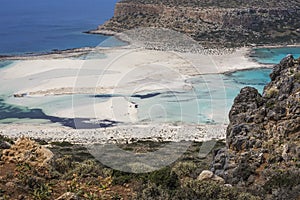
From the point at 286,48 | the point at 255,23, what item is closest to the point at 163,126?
the point at 286,48

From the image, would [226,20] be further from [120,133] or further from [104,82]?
[120,133]

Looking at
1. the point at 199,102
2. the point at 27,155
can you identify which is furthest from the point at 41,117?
the point at 27,155

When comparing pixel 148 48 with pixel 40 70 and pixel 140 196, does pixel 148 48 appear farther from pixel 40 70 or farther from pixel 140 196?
pixel 140 196

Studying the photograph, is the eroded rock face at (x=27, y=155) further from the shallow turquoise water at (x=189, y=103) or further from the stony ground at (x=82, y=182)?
the shallow turquoise water at (x=189, y=103)

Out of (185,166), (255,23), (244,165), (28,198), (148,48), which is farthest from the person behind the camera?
(255,23)

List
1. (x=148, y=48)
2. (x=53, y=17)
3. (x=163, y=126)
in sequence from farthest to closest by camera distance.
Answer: (x=53, y=17)
(x=148, y=48)
(x=163, y=126)

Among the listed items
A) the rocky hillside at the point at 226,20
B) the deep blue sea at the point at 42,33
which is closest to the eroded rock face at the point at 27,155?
the deep blue sea at the point at 42,33

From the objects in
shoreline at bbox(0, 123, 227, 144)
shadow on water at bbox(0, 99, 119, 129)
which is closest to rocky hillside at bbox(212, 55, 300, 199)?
shoreline at bbox(0, 123, 227, 144)
